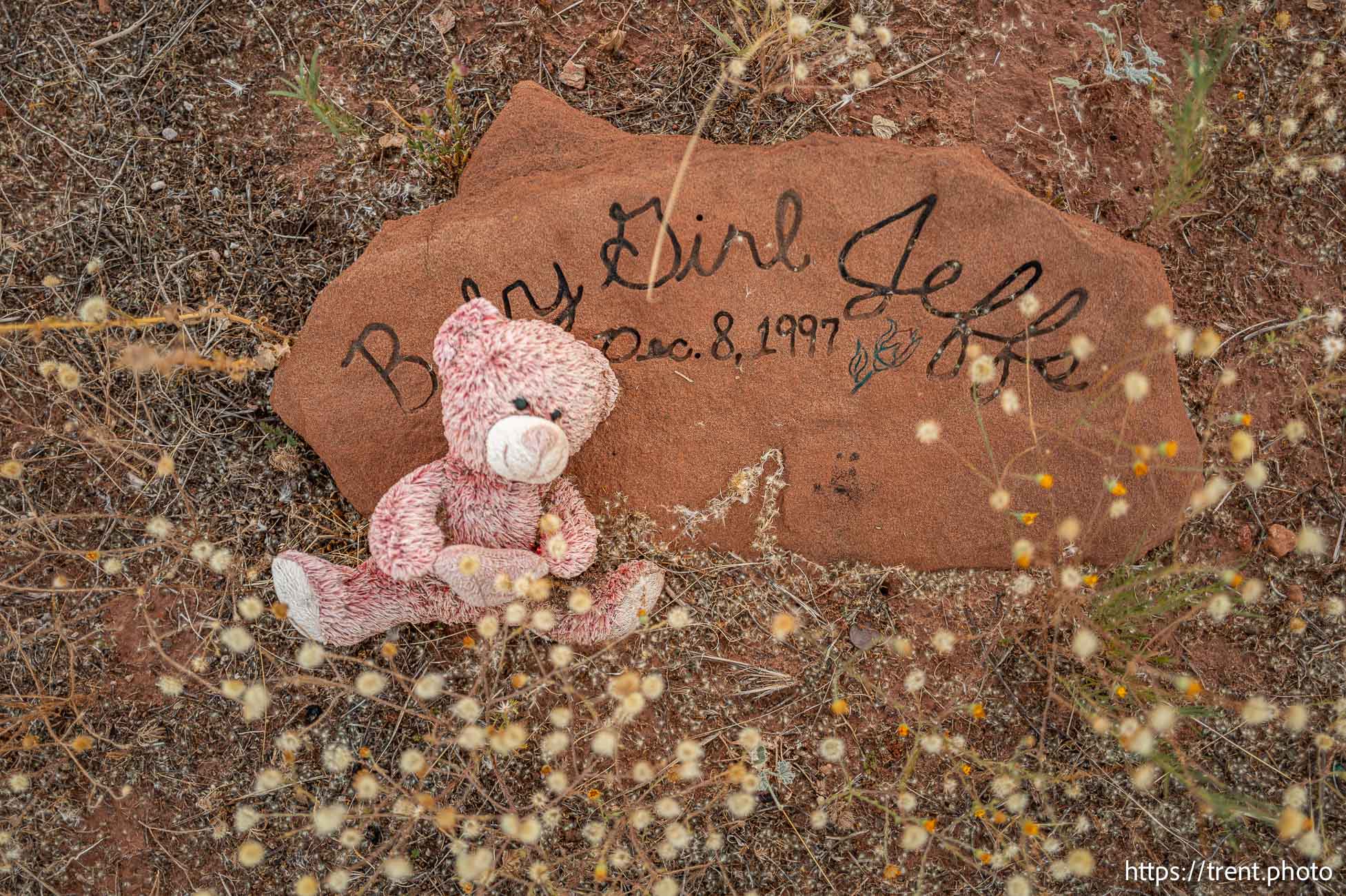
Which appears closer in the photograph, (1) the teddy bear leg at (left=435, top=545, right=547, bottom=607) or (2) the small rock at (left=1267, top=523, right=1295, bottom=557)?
(1) the teddy bear leg at (left=435, top=545, right=547, bottom=607)

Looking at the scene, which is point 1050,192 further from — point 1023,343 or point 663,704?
point 663,704

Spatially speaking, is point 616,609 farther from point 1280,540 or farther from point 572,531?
point 1280,540

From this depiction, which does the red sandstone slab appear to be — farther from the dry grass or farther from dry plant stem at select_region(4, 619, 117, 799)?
dry plant stem at select_region(4, 619, 117, 799)

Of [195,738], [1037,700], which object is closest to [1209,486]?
[1037,700]

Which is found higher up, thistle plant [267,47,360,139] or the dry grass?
thistle plant [267,47,360,139]

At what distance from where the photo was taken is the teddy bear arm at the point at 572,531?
2014mm

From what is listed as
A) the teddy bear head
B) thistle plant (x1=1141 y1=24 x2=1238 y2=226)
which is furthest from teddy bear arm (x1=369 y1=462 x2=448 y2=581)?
thistle plant (x1=1141 y1=24 x2=1238 y2=226)

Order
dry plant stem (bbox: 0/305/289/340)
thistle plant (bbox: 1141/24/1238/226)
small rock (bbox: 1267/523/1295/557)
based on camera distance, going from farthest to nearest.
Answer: small rock (bbox: 1267/523/1295/557), thistle plant (bbox: 1141/24/1238/226), dry plant stem (bbox: 0/305/289/340)

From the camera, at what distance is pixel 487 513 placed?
1931 mm

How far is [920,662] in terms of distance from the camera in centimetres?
230

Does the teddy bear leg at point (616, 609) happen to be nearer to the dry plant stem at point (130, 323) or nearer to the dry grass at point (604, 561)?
the dry grass at point (604, 561)

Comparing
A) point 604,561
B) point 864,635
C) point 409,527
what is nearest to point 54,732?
point 409,527

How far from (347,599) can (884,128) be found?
76.8 inches

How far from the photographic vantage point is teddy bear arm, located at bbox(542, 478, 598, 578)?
79.3 inches
